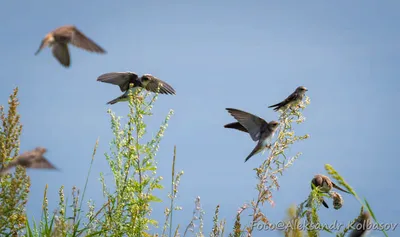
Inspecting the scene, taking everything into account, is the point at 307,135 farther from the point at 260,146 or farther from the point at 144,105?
the point at 144,105

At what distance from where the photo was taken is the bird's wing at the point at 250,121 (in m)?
6.48

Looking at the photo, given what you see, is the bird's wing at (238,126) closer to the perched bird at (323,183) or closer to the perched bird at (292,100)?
the perched bird at (292,100)

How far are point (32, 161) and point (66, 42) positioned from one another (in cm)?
330

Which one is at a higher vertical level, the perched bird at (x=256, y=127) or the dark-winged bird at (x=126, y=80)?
the dark-winged bird at (x=126, y=80)

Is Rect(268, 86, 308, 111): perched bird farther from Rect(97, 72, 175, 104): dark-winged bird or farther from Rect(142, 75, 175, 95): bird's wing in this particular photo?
Rect(97, 72, 175, 104): dark-winged bird

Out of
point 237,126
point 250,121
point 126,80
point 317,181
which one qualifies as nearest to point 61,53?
point 126,80

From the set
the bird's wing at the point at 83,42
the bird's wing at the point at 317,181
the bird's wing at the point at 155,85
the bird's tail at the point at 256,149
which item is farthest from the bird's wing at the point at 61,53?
the bird's wing at the point at 317,181

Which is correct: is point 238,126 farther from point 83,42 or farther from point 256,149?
point 83,42

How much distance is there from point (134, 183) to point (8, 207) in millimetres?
1379

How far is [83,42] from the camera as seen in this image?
8.54 metres

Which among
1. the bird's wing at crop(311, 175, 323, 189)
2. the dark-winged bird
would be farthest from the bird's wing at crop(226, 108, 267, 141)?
the dark-winged bird

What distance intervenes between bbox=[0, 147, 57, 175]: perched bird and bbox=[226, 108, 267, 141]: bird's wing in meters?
2.26

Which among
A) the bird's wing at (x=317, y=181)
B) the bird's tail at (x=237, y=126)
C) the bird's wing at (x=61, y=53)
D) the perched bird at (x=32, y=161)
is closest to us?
the perched bird at (x=32, y=161)

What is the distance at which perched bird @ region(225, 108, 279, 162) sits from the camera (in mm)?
6449
